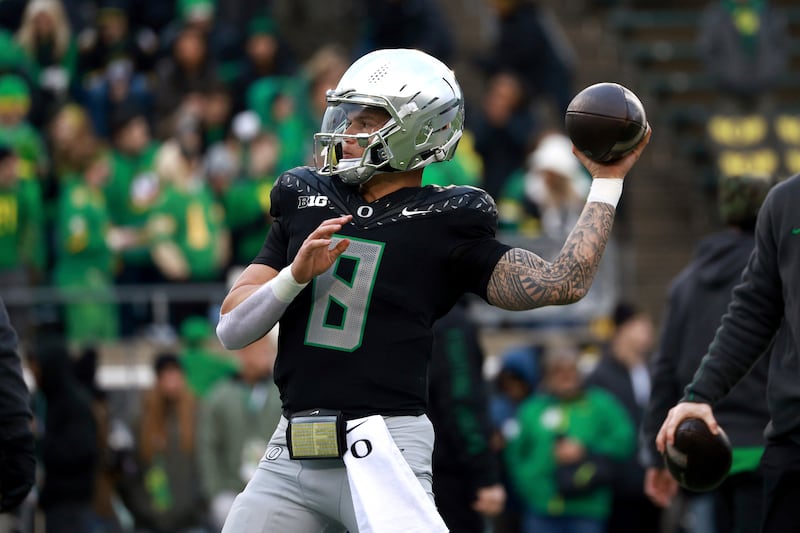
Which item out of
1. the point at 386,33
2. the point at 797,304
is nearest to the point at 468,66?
the point at 386,33

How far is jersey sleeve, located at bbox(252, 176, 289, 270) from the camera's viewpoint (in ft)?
16.4

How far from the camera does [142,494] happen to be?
1028cm

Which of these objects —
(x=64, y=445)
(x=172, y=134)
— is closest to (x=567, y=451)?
(x=64, y=445)

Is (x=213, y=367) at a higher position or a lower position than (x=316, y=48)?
lower

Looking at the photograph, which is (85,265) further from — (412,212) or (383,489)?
(383,489)

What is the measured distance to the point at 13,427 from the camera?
5.42 metres

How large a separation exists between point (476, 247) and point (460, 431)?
8.65 feet

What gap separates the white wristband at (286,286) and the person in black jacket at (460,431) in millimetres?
2556

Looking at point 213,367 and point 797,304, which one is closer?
point 797,304

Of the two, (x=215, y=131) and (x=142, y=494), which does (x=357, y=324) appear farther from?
(x=215, y=131)

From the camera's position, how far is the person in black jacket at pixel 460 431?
24.0ft

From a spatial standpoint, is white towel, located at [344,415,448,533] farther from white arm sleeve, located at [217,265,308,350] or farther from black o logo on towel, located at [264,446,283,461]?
white arm sleeve, located at [217,265,308,350]

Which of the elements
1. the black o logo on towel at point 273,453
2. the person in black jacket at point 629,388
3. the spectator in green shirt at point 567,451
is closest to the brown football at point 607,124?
the black o logo on towel at point 273,453

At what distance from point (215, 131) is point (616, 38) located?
5.44 metres
